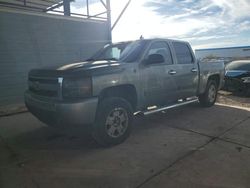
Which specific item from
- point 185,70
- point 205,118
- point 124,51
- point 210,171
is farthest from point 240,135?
point 124,51

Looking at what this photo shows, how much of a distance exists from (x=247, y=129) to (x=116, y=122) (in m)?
2.78

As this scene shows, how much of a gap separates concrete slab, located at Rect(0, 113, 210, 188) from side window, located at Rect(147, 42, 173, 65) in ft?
4.79

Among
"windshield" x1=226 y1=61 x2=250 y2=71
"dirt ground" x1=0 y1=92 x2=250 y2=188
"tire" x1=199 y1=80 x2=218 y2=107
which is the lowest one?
"dirt ground" x1=0 y1=92 x2=250 y2=188

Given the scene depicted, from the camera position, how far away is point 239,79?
32.8 feet

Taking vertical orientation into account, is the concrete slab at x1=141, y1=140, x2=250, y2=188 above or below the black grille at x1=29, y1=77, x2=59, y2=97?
below

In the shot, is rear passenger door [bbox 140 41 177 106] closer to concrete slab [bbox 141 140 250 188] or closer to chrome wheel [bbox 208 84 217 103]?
concrete slab [bbox 141 140 250 188]

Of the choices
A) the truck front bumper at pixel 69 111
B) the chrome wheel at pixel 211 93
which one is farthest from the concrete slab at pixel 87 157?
the chrome wheel at pixel 211 93

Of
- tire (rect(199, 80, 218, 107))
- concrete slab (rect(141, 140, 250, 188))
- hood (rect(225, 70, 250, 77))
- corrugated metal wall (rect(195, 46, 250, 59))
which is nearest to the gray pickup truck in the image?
tire (rect(199, 80, 218, 107))

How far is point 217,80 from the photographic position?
7.48 metres

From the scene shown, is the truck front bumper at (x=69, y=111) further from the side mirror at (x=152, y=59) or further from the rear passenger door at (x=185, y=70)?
the rear passenger door at (x=185, y=70)

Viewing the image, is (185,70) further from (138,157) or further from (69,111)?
(69,111)

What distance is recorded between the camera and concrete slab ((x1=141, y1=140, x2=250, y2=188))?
3.07 metres

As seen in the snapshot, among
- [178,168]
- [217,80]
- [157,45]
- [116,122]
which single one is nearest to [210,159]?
[178,168]

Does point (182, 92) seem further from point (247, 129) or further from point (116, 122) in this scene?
point (116, 122)
